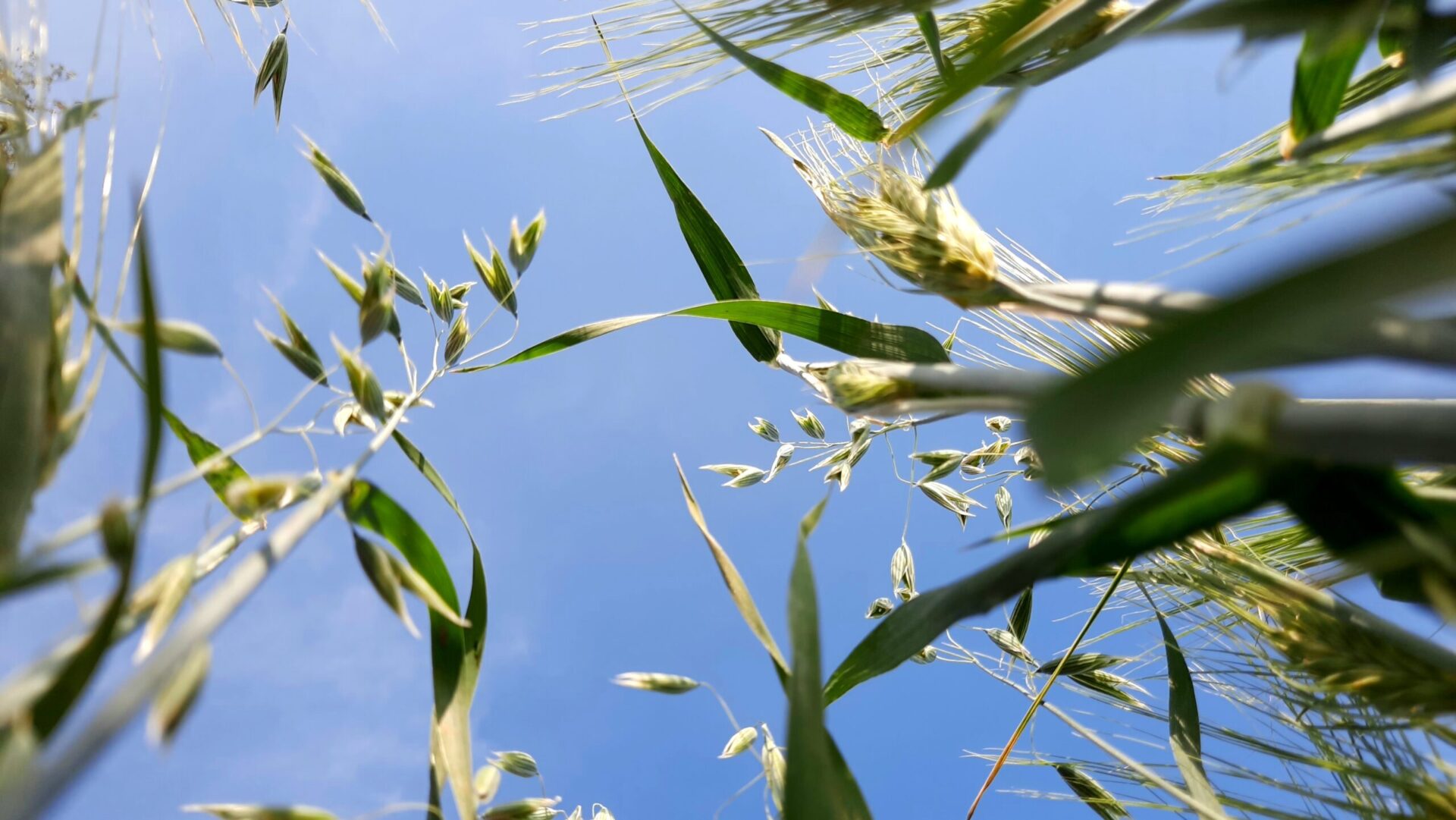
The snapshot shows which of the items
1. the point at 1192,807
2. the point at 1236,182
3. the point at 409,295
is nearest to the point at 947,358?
the point at 1236,182

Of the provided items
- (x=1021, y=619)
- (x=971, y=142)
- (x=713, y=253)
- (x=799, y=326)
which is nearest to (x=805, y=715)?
(x=971, y=142)

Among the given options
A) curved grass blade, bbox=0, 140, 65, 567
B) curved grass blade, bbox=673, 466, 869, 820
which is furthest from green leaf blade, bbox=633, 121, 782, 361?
curved grass blade, bbox=0, 140, 65, 567

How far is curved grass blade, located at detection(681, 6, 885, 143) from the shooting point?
624 mm

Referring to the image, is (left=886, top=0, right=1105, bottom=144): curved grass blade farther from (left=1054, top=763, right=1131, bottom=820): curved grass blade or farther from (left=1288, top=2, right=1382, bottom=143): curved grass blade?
(left=1054, top=763, right=1131, bottom=820): curved grass blade

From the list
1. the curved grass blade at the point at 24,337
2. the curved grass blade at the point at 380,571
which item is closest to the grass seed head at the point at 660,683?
the curved grass blade at the point at 380,571

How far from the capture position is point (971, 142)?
34 cm

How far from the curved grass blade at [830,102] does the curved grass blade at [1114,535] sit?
40 centimetres

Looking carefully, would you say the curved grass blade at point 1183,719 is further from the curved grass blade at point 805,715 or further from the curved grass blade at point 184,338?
the curved grass blade at point 184,338

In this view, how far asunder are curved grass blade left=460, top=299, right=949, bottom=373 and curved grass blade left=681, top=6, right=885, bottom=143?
0.17 meters

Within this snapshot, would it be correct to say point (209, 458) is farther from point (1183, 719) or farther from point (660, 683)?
point (1183, 719)

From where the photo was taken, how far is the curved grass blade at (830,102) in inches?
24.6

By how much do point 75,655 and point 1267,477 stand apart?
15.9 inches

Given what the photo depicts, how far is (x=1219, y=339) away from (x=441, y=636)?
0.43 metres

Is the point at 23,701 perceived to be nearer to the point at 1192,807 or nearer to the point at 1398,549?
the point at 1398,549
